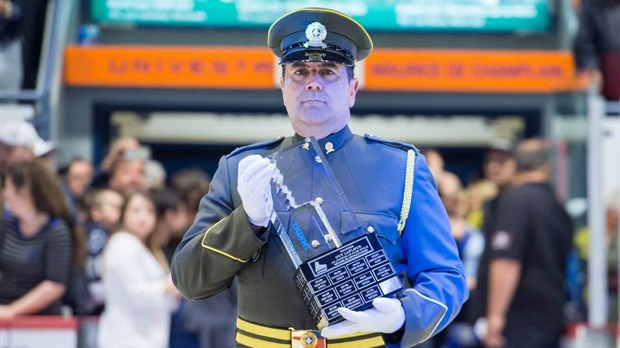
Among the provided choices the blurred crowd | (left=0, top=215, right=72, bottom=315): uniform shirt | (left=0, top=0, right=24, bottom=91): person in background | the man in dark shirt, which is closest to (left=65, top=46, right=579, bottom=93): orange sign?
(left=0, top=0, right=24, bottom=91): person in background

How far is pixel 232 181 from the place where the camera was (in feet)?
13.7

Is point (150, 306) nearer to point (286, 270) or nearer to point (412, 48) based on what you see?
point (286, 270)

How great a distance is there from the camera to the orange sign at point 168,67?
11906 millimetres

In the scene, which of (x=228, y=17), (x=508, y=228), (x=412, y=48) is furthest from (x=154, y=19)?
A: (x=508, y=228)

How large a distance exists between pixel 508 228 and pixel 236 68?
14.7 ft

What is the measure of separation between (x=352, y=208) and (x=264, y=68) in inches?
313

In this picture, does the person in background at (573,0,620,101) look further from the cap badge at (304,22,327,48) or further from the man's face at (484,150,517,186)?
the cap badge at (304,22,327,48)

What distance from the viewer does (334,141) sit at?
164 inches

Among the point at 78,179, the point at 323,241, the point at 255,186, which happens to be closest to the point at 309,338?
the point at 323,241

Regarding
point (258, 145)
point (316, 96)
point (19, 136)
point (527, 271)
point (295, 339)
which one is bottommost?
point (295, 339)

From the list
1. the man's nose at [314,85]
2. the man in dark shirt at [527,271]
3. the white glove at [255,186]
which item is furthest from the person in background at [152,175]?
the white glove at [255,186]

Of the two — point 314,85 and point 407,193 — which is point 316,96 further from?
point 407,193

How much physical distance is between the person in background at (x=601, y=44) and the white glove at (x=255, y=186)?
6368 millimetres

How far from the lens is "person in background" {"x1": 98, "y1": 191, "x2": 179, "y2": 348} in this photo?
25.4 feet
